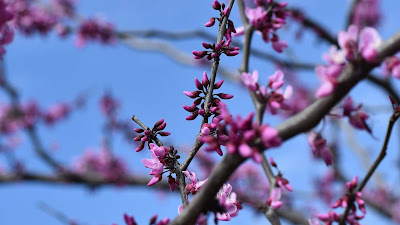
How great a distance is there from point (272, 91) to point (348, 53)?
0.51 meters

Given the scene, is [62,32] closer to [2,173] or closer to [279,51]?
[2,173]

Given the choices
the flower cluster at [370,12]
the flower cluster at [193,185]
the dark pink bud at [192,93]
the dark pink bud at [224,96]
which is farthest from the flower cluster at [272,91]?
the flower cluster at [370,12]

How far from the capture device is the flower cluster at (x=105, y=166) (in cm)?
878

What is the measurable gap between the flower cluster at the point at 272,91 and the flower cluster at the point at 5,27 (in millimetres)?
1438

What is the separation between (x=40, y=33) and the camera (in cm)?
782

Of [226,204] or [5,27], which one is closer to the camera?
[226,204]

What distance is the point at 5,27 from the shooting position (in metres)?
2.25

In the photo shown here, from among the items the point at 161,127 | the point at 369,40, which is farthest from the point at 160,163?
the point at 369,40

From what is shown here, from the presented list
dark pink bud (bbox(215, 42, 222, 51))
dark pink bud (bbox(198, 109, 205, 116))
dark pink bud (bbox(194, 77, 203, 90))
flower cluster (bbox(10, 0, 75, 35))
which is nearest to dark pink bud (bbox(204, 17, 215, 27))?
dark pink bud (bbox(215, 42, 222, 51))

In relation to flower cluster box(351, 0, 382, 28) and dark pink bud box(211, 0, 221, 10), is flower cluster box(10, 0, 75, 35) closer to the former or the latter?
dark pink bud box(211, 0, 221, 10)

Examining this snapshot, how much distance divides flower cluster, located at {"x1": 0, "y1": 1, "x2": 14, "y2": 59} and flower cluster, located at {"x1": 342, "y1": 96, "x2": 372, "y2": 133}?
1.85 metres

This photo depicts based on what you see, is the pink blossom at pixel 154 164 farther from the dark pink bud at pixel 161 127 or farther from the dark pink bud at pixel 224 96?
the dark pink bud at pixel 224 96

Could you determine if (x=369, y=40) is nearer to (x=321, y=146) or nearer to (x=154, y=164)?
(x=321, y=146)

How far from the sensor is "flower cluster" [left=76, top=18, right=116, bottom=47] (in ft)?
27.7
